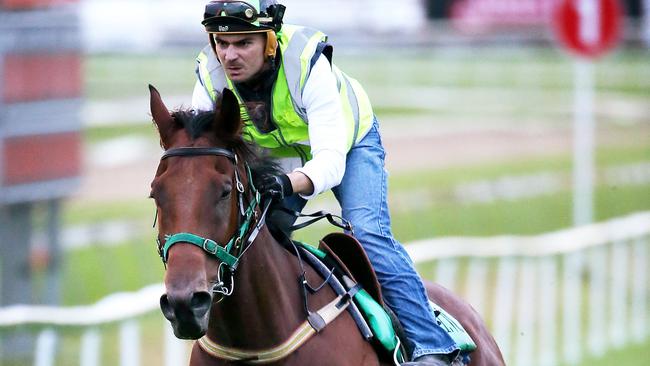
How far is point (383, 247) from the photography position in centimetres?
475

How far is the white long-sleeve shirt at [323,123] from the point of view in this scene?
4320 mm

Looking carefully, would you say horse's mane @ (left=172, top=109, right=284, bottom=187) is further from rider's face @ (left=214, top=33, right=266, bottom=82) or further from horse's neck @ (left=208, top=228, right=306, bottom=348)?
rider's face @ (left=214, top=33, right=266, bottom=82)

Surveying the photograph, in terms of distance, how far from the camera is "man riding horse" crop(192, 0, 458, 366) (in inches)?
172

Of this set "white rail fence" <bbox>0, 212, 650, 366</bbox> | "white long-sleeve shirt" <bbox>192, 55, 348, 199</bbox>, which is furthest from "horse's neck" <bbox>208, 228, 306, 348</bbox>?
"white rail fence" <bbox>0, 212, 650, 366</bbox>

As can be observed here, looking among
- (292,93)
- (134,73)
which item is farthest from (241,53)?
(134,73)

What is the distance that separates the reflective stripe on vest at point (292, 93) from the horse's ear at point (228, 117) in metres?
0.34

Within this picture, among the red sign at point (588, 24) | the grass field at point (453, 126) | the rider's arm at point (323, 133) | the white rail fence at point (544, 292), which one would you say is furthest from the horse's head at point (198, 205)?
the red sign at point (588, 24)

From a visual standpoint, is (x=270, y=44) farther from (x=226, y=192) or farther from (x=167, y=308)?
(x=167, y=308)

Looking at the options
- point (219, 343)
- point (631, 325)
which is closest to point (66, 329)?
point (219, 343)

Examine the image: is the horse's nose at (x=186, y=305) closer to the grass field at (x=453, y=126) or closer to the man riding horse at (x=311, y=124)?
the man riding horse at (x=311, y=124)

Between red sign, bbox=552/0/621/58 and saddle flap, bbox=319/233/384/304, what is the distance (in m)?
8.66

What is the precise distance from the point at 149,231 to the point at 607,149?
11.5 m

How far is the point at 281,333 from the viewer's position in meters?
4.15

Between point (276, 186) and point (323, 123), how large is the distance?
0.45 m
